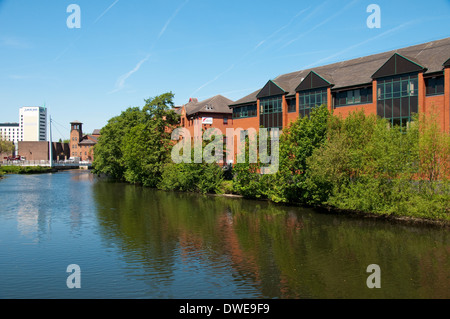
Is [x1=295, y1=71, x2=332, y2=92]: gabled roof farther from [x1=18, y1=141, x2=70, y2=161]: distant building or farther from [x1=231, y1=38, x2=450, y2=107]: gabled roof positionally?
[x1=18, y1=141, x2=70, y2=161]: distant building

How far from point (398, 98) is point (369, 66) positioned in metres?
7.42

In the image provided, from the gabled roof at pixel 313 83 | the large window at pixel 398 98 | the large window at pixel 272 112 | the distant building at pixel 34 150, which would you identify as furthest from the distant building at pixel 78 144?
the large window at pixel 398 98

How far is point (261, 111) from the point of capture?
5531 cm

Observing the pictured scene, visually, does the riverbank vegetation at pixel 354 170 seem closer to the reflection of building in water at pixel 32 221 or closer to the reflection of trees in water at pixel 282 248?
the reflection of trees in water at pixel 282 248

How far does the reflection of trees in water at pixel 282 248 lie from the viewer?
55.1 feet

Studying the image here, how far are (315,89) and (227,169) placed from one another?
53.9ft

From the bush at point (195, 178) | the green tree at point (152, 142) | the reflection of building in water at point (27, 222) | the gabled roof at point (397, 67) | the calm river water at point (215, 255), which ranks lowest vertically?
the calm river water at point (215, 255)

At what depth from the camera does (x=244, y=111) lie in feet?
194

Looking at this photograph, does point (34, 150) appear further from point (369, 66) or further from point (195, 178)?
point (369, 66)

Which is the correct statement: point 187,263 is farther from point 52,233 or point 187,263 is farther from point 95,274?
point 52,233

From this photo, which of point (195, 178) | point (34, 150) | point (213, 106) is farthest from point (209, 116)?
point (34, 150)

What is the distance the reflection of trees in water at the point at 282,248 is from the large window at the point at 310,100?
16.8 meters

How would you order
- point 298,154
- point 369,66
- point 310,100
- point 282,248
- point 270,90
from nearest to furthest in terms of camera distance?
point 282,248 → point 298,154 → point 369,66 → point 310,100 → point 270,90
